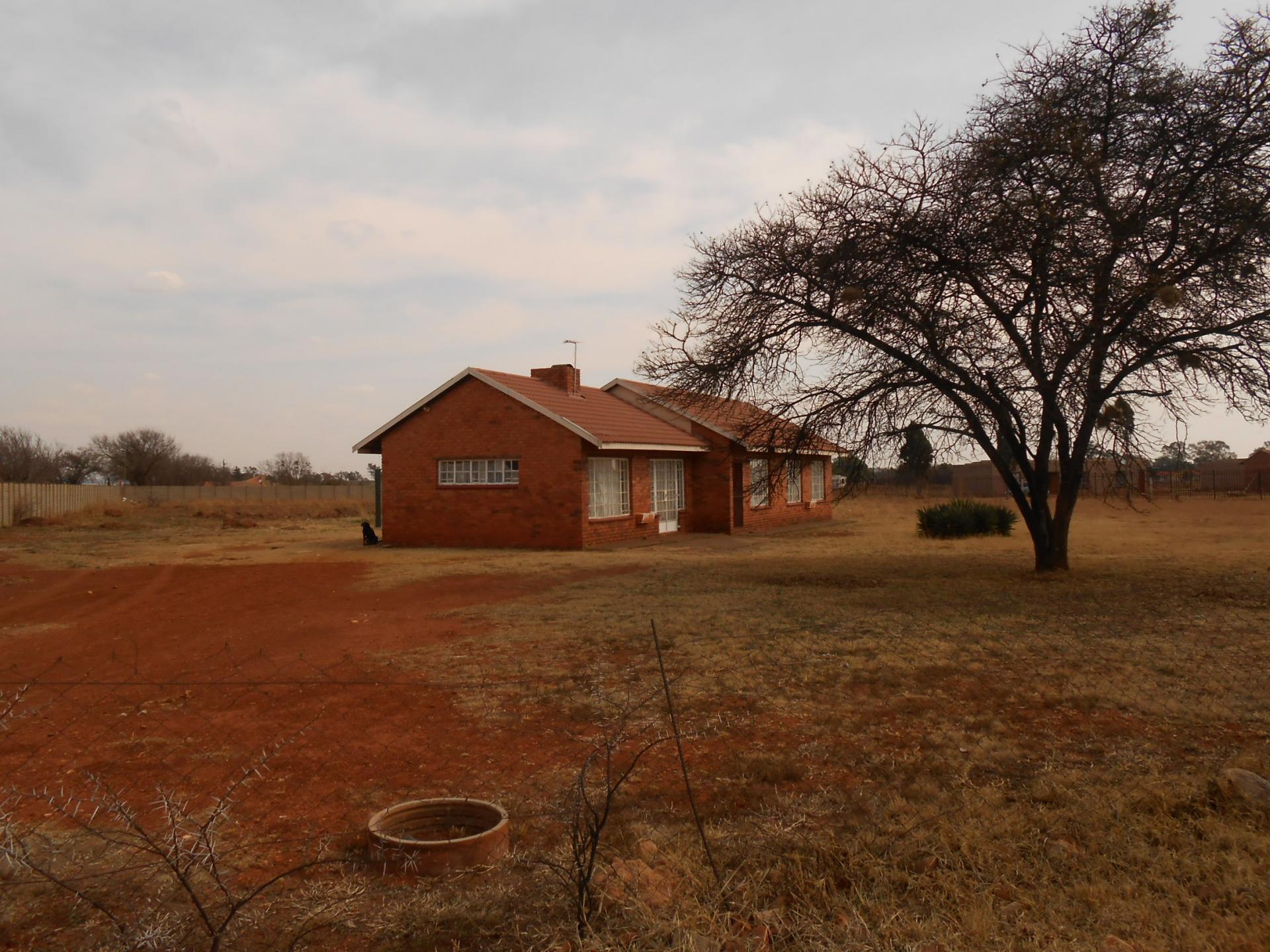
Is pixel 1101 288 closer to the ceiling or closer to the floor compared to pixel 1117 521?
closer to the ceiling

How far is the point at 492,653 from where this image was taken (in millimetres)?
8727

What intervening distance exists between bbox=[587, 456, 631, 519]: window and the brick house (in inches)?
1.2

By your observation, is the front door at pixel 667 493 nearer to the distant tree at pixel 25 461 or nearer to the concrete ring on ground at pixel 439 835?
the concrete ring on ground at pixel 439 835

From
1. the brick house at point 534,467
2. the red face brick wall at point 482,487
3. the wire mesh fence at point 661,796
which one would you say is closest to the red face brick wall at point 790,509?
the brick house at point 534,467

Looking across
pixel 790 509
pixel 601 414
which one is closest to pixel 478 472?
pixel 601 414

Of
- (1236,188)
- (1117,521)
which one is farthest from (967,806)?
(1117,521)

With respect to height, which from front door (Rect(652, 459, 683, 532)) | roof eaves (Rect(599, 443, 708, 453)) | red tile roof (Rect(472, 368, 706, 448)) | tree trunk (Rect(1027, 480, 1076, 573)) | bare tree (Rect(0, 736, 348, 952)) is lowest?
bare tree (Rect(0, 736, 348, 952))

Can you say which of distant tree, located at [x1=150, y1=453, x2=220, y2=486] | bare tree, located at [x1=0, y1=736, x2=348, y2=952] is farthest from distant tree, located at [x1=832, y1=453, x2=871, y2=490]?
distant tree, located at [x1=150, y1=453, x2=220, y2=486]

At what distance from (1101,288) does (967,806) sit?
1002 cm

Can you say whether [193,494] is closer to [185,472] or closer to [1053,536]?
[185,472]

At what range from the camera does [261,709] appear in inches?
265

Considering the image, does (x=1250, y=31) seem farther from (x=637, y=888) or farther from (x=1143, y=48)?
(x=637, y=888)

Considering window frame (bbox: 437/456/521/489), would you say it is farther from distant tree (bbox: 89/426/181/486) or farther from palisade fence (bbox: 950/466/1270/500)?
distant tree (bbox: 89/426/181/486)

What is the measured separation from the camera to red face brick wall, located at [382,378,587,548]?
68.7 feet
